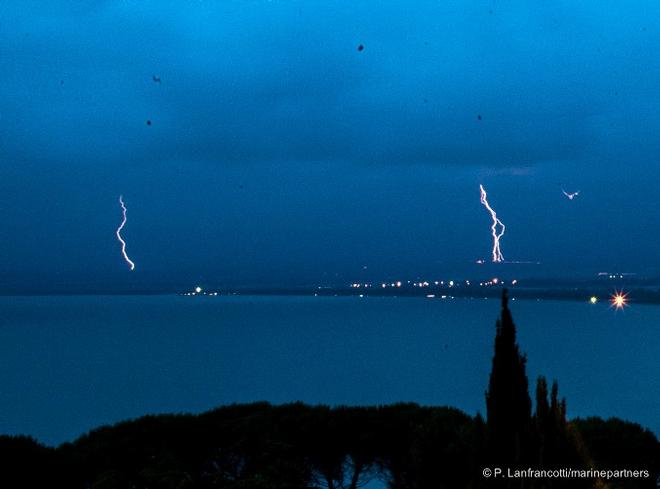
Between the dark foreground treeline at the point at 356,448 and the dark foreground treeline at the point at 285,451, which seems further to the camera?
the dark foreground treeline at the point at 285,451

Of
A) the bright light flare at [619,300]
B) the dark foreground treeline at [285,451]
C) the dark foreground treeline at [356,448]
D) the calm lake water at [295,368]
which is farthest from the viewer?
the bright light flare at [619,300]

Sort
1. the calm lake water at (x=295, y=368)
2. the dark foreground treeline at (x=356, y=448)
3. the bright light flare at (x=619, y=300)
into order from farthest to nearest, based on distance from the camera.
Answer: the bright light flare at (x=619, y=300) < the calm lake water at (x=295, y=368) < the dark foreground treeline at (x=356, y=448)

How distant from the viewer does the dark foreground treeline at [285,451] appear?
9.72 meters

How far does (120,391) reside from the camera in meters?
51.4

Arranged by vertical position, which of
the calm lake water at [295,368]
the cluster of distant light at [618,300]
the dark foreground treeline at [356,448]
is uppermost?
the cluster of distant light at [618,300]

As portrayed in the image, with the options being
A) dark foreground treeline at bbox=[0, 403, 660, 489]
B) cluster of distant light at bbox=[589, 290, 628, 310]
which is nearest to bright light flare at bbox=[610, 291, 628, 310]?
cluster of distant light at bbox=[589, 290, 628, 310]

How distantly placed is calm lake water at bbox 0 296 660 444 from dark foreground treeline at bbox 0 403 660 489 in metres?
28.1

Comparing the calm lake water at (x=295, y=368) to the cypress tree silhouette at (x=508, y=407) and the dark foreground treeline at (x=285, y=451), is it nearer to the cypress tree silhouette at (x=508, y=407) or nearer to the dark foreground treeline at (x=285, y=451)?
the dark foreground treeline at (x=285, y=451)

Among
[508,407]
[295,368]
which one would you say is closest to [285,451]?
[508,407]

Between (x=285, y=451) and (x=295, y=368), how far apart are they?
2057 inches

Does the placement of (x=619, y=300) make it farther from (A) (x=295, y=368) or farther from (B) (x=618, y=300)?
(A) (x=295, y=368)

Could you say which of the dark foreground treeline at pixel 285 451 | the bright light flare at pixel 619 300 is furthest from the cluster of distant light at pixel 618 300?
the dark foreground treeline at pixel 285 451

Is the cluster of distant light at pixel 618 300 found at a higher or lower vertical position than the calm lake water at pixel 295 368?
higher

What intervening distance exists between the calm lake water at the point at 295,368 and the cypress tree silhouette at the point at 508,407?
3419cm
